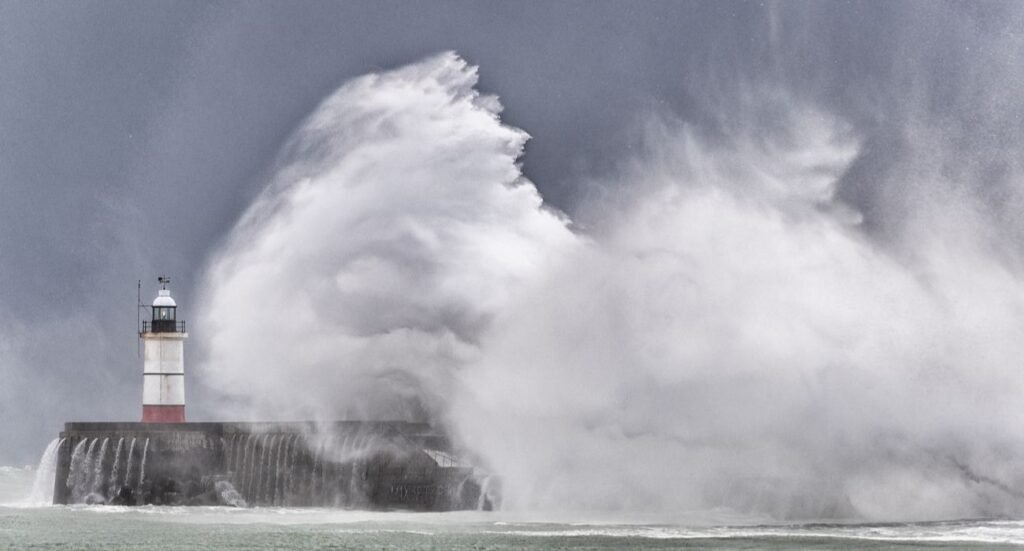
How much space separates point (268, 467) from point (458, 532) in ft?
39.3

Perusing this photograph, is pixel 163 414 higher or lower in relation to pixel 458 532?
higher

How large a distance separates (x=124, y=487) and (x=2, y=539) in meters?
10.5

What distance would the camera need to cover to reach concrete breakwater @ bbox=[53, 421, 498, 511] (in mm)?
66625

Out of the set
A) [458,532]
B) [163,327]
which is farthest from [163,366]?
[458,532]

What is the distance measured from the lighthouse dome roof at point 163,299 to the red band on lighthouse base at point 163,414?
3.63 m

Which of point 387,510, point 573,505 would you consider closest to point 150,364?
point 387,510

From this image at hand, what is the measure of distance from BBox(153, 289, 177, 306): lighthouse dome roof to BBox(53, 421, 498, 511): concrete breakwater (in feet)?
20.9

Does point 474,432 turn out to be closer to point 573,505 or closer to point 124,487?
point 573,505

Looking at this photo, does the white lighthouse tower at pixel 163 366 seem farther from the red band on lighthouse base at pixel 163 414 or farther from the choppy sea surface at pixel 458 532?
the choppy sea surface at pixel 458 532

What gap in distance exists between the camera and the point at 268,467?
69.8m

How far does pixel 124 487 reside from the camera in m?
71.1

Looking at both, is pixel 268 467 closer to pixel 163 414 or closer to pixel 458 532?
pixel 163 414

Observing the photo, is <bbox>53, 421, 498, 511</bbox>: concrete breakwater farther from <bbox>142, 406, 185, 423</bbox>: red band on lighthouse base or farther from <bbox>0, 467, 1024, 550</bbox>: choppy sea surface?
<bbox>142, 406, 185, 423</bbox>: red band on lighthouse base

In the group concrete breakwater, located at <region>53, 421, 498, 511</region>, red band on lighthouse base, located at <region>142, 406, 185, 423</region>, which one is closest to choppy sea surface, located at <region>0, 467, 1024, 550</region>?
concrete breakwater, located at <region>53, 421, 498, 511</region>
